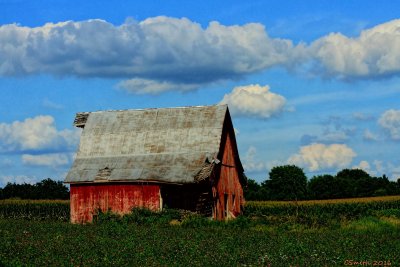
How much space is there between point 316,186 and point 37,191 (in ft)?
104

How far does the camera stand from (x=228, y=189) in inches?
1590

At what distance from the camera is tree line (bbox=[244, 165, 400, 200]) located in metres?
65.8

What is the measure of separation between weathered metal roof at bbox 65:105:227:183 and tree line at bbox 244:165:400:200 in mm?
23496

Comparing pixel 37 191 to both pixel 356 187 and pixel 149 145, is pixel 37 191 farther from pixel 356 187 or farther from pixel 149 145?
pixel 356 187

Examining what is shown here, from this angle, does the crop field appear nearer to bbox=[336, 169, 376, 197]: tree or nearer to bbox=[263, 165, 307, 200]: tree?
bbox=[336, 169, 376, 197]: tree

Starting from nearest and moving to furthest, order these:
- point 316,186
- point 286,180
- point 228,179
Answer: point 228,179 < point 316,186 < point 286,180

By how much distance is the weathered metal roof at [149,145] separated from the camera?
37.3m

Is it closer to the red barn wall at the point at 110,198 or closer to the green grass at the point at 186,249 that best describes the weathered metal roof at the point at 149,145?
the red barn wall at the point at 110,198

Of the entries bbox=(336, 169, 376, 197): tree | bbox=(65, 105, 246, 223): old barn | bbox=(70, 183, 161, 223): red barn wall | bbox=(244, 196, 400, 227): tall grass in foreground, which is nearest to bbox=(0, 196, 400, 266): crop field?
bbox=(244, 196, 400, 227): tall grass in foreground

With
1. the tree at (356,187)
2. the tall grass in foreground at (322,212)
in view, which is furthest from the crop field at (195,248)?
the tree at (356,187)

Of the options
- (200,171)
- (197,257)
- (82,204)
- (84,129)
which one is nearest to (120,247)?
(197,257)

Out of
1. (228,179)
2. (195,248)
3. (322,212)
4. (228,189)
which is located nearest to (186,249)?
(195,248)

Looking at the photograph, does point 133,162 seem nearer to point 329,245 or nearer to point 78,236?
point 78,236

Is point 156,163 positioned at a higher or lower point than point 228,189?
higher
